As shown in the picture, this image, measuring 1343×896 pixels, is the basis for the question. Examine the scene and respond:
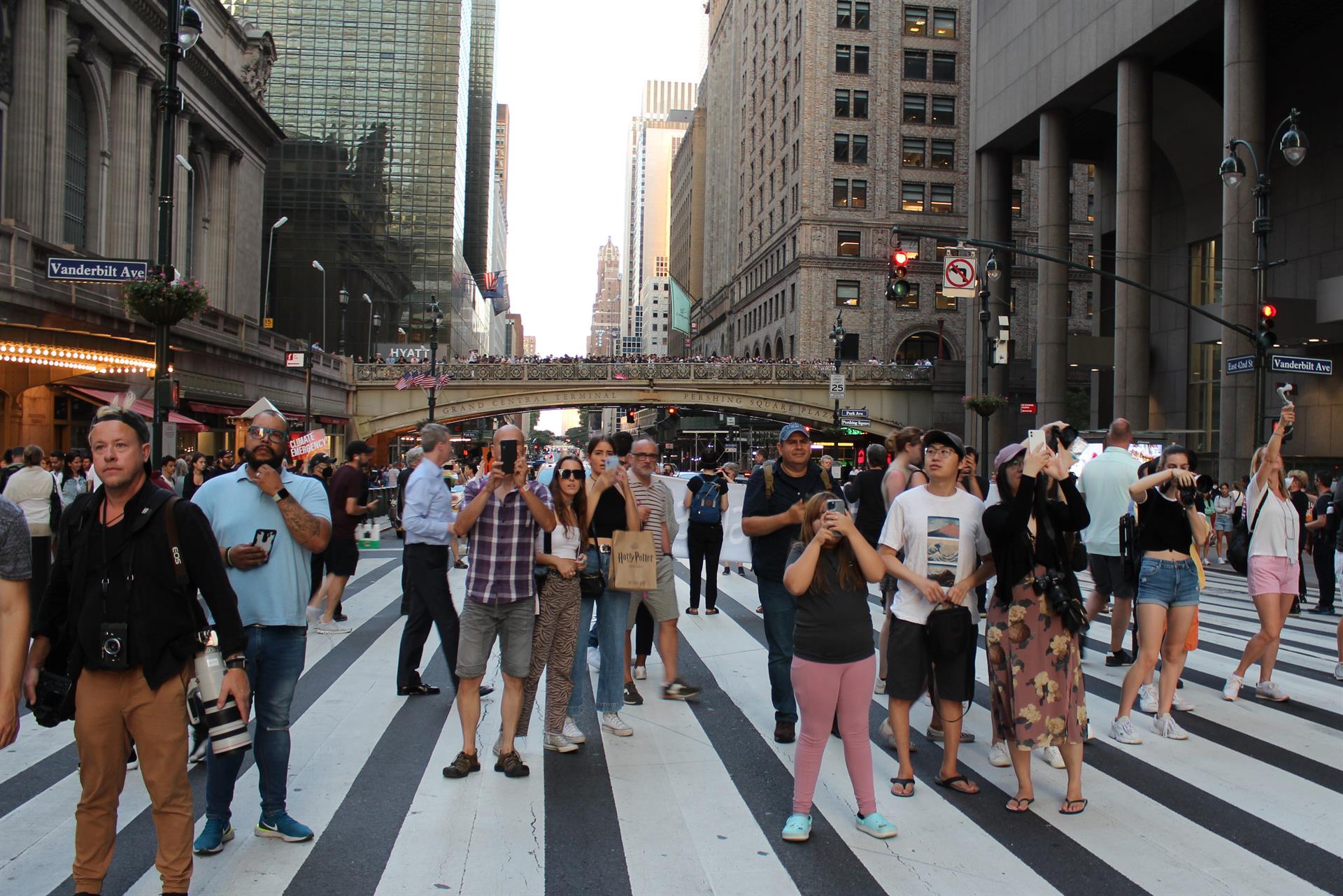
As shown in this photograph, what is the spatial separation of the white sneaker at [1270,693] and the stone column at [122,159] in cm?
3621

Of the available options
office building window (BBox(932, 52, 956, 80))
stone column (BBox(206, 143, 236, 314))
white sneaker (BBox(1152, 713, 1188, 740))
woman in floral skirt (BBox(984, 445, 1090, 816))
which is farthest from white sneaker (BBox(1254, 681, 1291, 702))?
office building window (BBox(932, 52, 956, 80))

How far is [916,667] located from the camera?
561 cm

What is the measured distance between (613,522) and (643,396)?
1803 inches

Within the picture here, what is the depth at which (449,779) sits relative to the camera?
5969 mm

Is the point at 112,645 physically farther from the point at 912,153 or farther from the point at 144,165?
the point at 912,153

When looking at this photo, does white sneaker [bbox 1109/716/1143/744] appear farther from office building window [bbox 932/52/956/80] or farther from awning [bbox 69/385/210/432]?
office building window [bbox 932/52/956/80]

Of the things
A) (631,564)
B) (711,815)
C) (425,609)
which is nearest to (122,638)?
(711,815)

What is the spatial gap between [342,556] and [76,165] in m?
29.9

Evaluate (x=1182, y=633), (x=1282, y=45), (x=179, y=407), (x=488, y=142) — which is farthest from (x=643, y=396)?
(x=488, y=142)

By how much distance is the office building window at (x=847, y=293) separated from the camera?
208 ft

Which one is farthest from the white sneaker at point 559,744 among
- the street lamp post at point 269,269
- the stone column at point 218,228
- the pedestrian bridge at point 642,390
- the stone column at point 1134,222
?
the pedestrian bridge at point 642,390

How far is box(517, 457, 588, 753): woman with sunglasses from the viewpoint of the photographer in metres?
6.34

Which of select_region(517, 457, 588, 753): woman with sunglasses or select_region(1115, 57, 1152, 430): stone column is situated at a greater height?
select_region(1115, 57, 1152, 430): stone column

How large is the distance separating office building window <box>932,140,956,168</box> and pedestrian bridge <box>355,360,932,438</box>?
1847 cm
